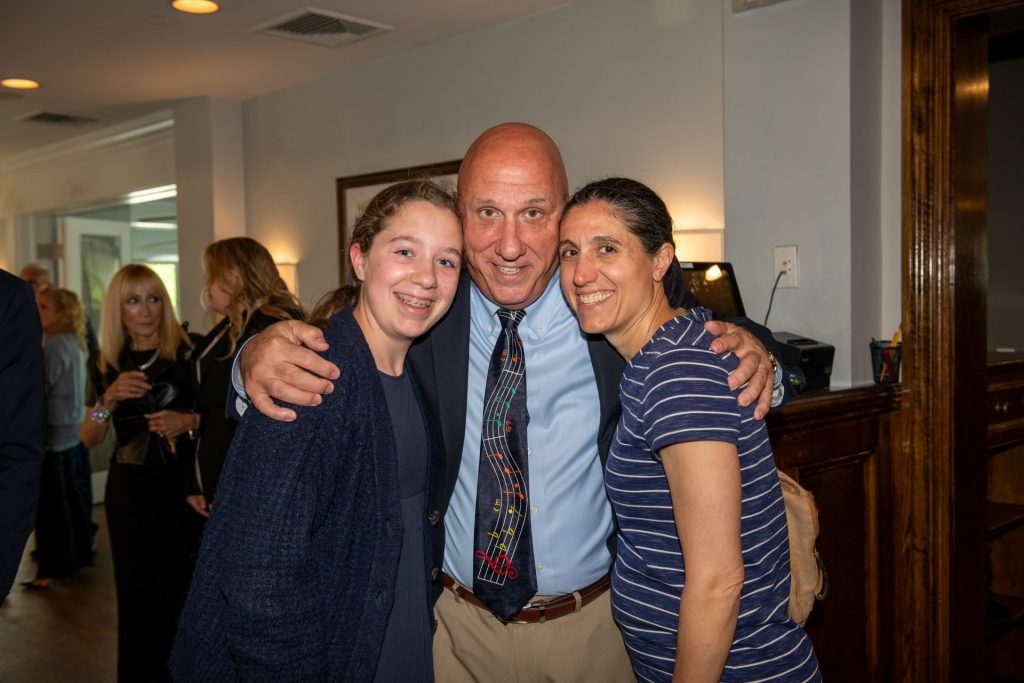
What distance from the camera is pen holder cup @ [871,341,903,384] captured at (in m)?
2.82

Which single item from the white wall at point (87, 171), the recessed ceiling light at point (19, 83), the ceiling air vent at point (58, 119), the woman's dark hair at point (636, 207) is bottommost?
the woman's dark hair at point (636, 207)

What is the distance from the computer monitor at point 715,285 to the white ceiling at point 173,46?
6.83 feet

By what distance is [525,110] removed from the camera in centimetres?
455

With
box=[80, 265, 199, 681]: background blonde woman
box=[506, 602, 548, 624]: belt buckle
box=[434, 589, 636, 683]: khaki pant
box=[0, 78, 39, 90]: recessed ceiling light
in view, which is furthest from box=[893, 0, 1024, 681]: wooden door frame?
box=[0, 78, 39, 90]: recessed ceiling light

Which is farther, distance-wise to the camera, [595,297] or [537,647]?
[537,647]

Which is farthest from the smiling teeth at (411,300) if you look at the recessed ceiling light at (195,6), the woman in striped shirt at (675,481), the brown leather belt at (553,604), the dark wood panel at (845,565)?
the recessed ceiling light at (195,6)

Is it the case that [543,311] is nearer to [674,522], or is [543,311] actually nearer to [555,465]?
[555,465]

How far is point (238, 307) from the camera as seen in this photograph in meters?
3.35

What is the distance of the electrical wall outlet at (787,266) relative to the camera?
2859 millimetres

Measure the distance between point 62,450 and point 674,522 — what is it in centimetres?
505

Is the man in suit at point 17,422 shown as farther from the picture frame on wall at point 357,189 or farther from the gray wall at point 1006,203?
the gray wall at point 1006,203

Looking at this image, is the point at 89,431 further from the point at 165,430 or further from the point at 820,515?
the point at 820,515

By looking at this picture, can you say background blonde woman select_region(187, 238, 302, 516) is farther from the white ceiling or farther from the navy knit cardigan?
the navy knit cardigan

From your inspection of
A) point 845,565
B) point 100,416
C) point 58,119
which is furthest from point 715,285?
point 58,119
